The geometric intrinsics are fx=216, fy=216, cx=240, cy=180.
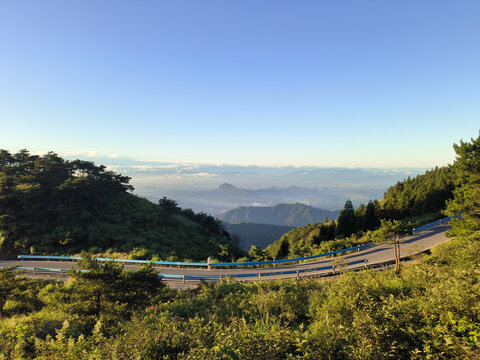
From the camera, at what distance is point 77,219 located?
106ft

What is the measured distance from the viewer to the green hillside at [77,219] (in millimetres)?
27375

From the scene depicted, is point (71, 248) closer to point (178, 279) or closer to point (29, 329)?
point (178, 279)

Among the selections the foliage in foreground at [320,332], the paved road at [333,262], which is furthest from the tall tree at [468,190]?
the foliage in foreground at [320,332]

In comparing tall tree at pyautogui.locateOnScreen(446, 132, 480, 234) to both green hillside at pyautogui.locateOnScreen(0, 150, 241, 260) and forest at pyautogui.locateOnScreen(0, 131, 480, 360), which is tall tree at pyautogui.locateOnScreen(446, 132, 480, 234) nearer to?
forest at pyautogui.locateOnScreen(0, 131, 480, 360)

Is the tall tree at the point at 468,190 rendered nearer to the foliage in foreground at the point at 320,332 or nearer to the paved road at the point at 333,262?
the paved road at the point at 333,262

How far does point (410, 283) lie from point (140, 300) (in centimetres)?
1212

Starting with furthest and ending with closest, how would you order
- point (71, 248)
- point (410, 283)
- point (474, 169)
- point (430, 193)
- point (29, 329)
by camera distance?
point (430, 193)
point (71, 248)
point (474, 169)
point (410, 283)
point (29, 329)

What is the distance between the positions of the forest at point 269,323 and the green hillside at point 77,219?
43.5 feet

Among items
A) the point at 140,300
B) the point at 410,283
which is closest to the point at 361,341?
the point at 410,283

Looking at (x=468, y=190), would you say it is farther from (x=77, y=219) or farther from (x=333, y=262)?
(x=77, y=219)

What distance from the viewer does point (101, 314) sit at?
9898 millimetres

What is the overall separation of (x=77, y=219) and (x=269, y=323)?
119ft

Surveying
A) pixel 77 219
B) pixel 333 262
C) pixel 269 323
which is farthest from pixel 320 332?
pixel 77 219

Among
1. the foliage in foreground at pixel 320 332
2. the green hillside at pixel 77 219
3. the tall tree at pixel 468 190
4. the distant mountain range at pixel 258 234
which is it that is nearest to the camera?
the foliage in foreground at pixel 320 332
